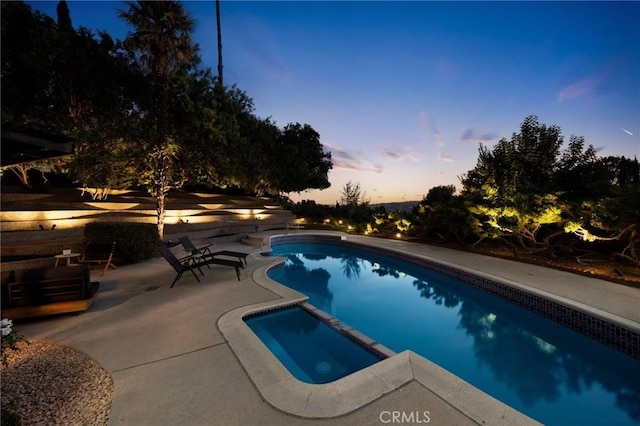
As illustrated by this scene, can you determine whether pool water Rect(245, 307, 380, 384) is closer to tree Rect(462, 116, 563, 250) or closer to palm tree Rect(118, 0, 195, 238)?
tree Rect(462, 116, 563, 250)

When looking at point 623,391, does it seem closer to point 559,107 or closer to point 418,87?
point 559,107

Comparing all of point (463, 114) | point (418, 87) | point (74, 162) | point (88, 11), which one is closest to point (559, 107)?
point (463, 114)

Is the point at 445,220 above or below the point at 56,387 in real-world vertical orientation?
above

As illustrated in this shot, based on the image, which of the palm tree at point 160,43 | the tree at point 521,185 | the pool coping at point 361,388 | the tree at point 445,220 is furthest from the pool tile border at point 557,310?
→ the palm tree at point 160,43

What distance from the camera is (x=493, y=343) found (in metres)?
5.20

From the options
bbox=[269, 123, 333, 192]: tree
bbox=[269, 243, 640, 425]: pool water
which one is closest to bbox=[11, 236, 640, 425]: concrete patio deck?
bbox=[269, 243, 640, 425]: pool water

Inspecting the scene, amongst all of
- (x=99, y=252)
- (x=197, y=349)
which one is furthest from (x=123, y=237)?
(x=197, y=349)

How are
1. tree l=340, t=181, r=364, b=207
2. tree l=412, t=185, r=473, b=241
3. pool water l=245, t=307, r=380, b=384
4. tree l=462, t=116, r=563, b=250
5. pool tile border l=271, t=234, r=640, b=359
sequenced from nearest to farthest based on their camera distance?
pool water l=245, t=307, r=380, b=384 → pool tile border l=271, t=234, r=640, b=359 → tree l=462, t=116, r=563, b=250 → tree l=412, t=185, r=473, b=241 → tree l=340, t=181, r=364, b=207

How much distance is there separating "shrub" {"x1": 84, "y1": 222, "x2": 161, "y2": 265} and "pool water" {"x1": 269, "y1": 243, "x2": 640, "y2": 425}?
465 cm

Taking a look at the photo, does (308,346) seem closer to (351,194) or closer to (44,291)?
(44,291)

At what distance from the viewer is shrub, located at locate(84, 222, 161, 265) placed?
863 cm

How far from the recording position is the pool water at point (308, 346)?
12.8ft

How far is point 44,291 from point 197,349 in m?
3.22

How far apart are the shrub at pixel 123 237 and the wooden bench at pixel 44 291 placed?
14.5 ft
